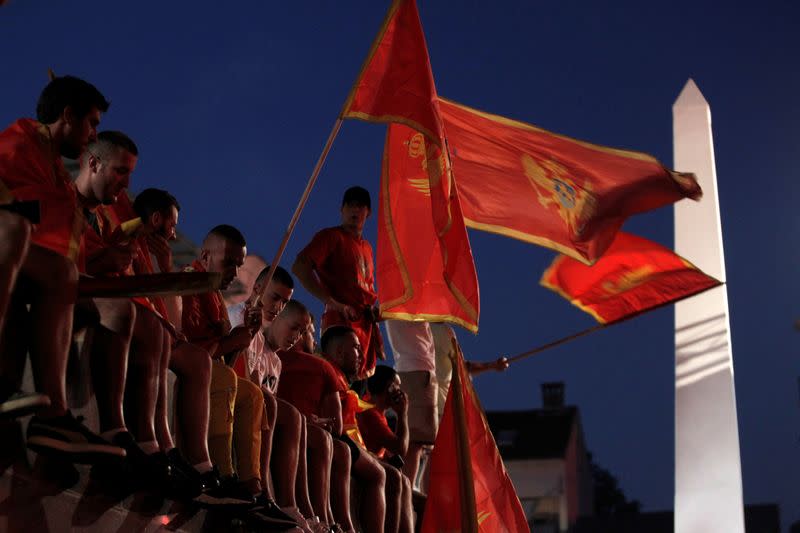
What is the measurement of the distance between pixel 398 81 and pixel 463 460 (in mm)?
2123

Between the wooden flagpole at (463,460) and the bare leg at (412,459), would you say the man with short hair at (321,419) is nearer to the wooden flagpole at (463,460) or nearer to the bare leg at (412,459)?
the wooden flagpole at (463,460)

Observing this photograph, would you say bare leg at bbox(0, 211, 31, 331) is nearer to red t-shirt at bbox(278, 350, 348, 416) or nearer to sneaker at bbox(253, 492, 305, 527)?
sneaker at bbox(253, 492, 305, 527)

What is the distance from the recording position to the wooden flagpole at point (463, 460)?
8000 mm

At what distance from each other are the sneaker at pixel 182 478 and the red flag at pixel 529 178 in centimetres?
413

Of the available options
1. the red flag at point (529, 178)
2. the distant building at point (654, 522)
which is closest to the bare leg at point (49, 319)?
the red flag at point (529, 178)

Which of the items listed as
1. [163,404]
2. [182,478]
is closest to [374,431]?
[163,404]

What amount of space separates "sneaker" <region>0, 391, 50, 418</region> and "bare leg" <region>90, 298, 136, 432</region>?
0.70 meters

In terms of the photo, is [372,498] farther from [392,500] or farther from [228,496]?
[228,496]

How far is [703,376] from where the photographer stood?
15.6 meters

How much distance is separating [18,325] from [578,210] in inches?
198

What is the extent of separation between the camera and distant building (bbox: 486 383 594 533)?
32125 millimetres

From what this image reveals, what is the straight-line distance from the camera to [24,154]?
16.7ft

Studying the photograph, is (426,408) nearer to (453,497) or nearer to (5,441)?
(453,497)

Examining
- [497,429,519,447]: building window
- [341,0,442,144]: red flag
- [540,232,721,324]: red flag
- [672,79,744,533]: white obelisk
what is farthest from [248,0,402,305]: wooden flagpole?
[497,429,519,447]: building window
